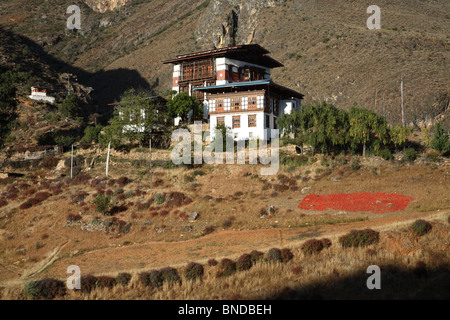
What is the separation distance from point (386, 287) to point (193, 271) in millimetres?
12104

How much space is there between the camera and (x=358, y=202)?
37.7 metres

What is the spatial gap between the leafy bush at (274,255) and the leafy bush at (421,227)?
32.2 feet

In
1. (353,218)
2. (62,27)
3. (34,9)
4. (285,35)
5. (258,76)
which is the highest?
(34,9)

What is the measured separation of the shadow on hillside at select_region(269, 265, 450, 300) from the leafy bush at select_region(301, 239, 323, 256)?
3806 millimetres

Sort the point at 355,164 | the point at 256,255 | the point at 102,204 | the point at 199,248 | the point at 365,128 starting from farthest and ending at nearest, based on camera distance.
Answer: the point at 365,128
the point at 355,164
the point at 102,204
the point at 199,248
the point at 256,255

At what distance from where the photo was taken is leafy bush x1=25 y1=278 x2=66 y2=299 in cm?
2505

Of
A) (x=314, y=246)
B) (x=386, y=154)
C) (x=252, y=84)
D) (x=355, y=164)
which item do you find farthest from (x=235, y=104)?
(x=314, y=246)

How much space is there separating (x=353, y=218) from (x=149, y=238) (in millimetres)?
19316

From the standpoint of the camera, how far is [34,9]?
613 ft

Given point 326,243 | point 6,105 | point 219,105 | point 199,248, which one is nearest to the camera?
point 326,243

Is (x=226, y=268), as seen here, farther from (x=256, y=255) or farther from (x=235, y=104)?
(x=235, y=104)

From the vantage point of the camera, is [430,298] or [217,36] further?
[217,36]

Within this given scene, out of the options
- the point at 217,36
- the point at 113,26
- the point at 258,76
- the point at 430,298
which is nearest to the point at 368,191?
the point at 430,298

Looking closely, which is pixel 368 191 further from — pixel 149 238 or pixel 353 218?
pixel 149 238
